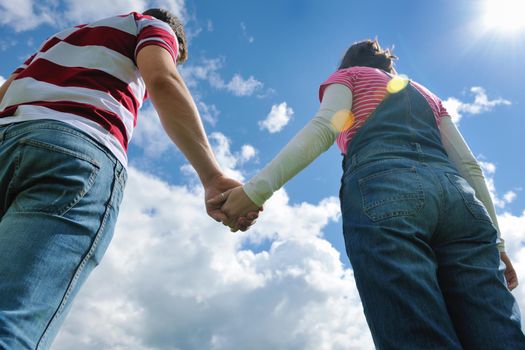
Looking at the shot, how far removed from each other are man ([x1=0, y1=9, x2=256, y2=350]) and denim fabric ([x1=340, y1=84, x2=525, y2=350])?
1109 mm

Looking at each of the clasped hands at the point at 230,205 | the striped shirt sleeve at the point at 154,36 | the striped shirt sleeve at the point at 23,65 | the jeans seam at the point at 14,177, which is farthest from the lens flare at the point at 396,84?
the striped shirt sleeve at the point at 23,65

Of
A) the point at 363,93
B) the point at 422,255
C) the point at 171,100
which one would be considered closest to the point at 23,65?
the point at 171,100

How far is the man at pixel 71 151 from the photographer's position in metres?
2.01

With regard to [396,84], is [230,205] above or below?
below

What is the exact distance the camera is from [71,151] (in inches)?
88.7

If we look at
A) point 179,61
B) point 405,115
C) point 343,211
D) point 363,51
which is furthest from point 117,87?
point 363,51

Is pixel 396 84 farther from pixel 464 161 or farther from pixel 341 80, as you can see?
pixel 464 161

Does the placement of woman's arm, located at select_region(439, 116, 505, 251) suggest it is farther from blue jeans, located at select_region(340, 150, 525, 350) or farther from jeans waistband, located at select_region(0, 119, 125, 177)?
jeans waistband, located at select_region(0, 119, 125, 177)

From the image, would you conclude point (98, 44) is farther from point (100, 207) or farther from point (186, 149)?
point (100, 207)

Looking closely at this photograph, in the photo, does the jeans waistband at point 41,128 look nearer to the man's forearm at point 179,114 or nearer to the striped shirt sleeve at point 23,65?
the man's forearm at point 179,114

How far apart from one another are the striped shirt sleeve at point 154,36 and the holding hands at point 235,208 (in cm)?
100

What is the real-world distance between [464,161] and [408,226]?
1.27 meters

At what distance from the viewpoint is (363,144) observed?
2.89m

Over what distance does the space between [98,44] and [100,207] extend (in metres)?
1.11
